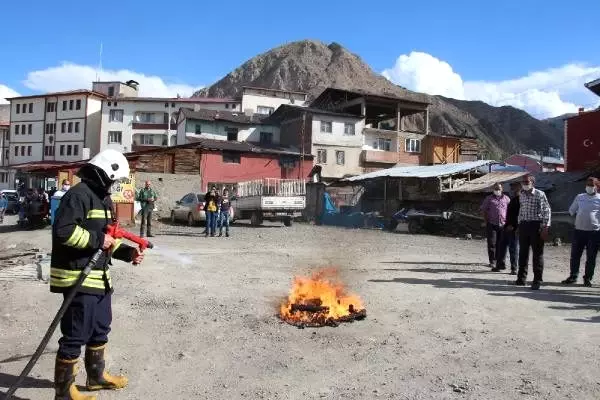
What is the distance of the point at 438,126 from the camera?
101 metres

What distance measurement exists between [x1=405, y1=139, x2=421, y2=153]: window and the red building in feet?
87.3

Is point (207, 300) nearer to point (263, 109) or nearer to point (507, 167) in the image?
point (507, 167)

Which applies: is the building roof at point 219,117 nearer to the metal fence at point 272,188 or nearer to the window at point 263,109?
the window at point 263,109

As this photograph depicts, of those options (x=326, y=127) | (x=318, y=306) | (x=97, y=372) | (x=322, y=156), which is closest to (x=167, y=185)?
(x=322, y=156)

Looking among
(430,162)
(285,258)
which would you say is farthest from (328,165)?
(285,258)

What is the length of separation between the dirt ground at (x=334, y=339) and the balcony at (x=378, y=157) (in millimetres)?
40862

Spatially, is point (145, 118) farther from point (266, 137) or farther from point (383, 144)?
point (383, 144)

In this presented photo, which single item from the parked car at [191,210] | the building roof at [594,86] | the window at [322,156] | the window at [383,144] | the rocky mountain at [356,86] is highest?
the rocky mountain at [356,86]

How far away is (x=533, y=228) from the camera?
892 cm

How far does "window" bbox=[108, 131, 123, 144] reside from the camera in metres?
60.8

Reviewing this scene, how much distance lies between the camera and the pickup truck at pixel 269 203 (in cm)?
2367

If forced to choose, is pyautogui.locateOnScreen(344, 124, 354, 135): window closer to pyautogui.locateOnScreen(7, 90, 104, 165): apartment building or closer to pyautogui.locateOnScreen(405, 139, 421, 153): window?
pyautogui.locateOnScreen(405, 139, 421, 153): window

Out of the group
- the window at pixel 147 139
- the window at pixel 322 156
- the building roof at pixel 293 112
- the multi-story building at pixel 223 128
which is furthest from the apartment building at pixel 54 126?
the window at pixel 322 156

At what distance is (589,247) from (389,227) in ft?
54.8
